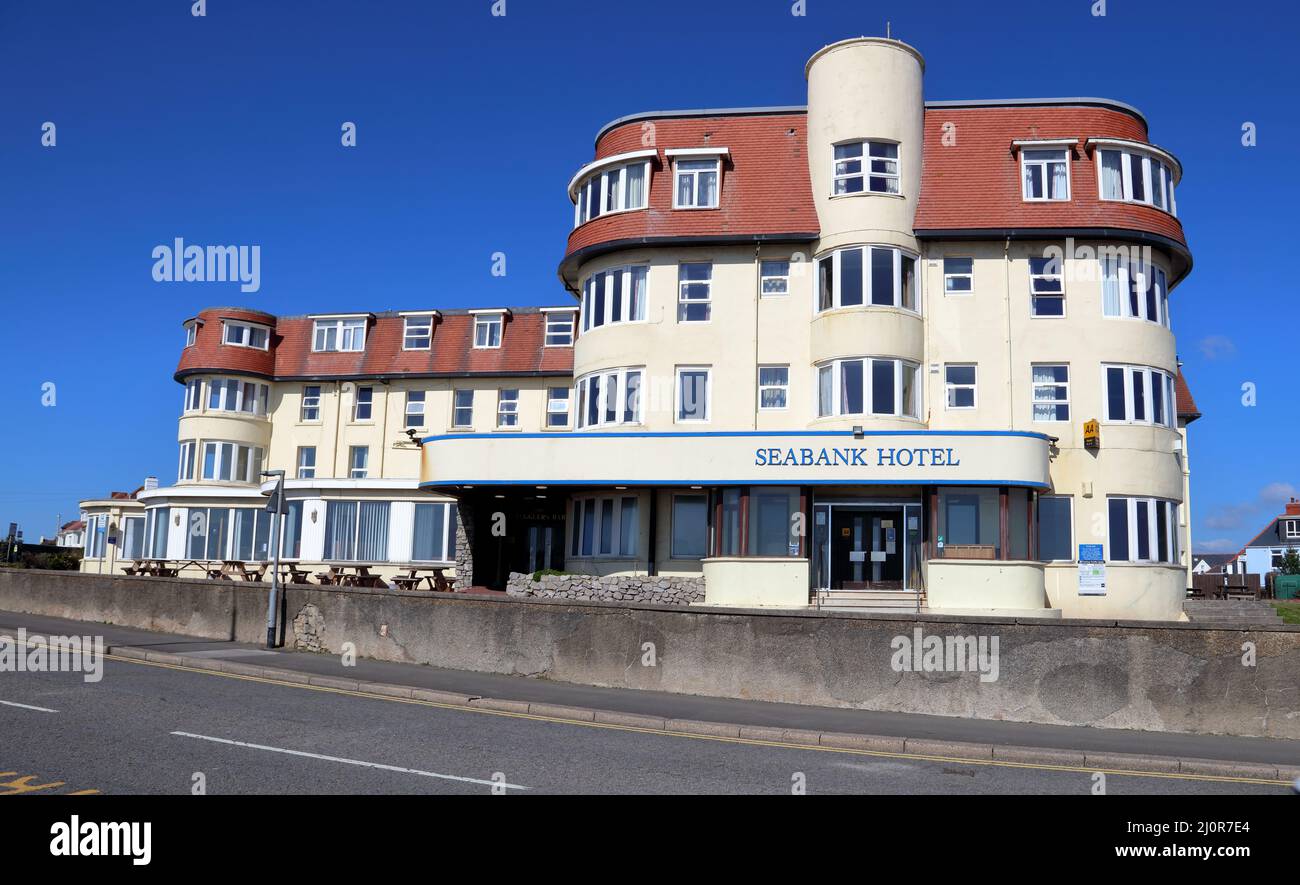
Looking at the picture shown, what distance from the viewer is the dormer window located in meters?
27.5

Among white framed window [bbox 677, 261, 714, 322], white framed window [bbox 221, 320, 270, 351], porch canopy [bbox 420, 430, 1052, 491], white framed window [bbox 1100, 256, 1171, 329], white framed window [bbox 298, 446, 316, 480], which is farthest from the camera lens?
white framed window [bbox 221, 320, 270, 351]

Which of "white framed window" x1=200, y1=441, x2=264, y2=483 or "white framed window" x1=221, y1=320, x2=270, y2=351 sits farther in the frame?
"white framed window" x1=221, y1=320, x2=270, y2=351

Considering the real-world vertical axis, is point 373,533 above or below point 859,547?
above

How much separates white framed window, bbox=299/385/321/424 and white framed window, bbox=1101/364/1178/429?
30.3 metres

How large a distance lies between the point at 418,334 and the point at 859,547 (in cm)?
2371

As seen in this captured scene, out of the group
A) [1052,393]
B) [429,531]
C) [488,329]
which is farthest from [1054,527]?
[488,329]

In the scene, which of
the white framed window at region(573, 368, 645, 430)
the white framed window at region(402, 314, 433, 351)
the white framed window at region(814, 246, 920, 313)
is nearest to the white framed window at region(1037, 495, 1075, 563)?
the white framed window at region(814, 246, 920, 313)

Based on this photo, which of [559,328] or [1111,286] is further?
[559,328]

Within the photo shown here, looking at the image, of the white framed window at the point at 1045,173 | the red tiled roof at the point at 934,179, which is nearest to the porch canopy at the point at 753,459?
the red tiled roof at the point at 934,179

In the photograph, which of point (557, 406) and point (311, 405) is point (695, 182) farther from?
point (311, 405)

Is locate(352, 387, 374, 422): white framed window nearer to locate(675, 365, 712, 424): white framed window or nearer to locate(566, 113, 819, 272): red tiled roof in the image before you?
locate(566, 113, 819, 272): red tiled roof

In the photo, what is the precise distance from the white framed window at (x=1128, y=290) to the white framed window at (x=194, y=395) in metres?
34.0

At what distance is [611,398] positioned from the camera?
2755 centimetres
